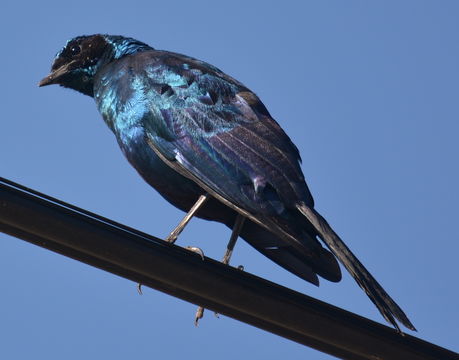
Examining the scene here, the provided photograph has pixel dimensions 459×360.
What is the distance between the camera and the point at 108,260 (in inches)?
180

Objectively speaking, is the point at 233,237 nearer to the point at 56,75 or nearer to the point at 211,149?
the point at 211,149

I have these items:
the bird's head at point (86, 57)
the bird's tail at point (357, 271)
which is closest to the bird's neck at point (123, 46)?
the bird's head at point (86, 57)

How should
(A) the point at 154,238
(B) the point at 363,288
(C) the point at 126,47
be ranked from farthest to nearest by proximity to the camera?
(C) the point at 126,47 < (B) the point at 363,288 < (A) the point at 154,238

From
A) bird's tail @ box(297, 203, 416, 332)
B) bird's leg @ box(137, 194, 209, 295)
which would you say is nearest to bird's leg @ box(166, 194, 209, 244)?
bird's leg @ box(137, 194, 209, 295)

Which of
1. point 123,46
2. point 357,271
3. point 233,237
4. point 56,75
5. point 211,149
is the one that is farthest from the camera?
point 56,75

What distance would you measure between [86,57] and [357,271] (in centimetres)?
425

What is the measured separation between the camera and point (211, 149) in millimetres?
7629

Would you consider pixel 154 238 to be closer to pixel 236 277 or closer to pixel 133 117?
pixel 236 277

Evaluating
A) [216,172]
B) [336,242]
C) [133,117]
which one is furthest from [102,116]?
[336,242]

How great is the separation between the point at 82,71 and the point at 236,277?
509cm

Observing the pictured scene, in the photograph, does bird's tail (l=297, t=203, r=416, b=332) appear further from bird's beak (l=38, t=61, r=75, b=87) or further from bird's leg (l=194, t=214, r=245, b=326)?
bird's beak (l=38, t=61, r=75, b=87)

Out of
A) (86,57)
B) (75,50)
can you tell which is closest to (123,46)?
(86,57)

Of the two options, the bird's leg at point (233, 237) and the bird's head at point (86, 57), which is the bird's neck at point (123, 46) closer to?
the bird's head at point (86, 57)

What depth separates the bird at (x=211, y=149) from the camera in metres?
6.89
